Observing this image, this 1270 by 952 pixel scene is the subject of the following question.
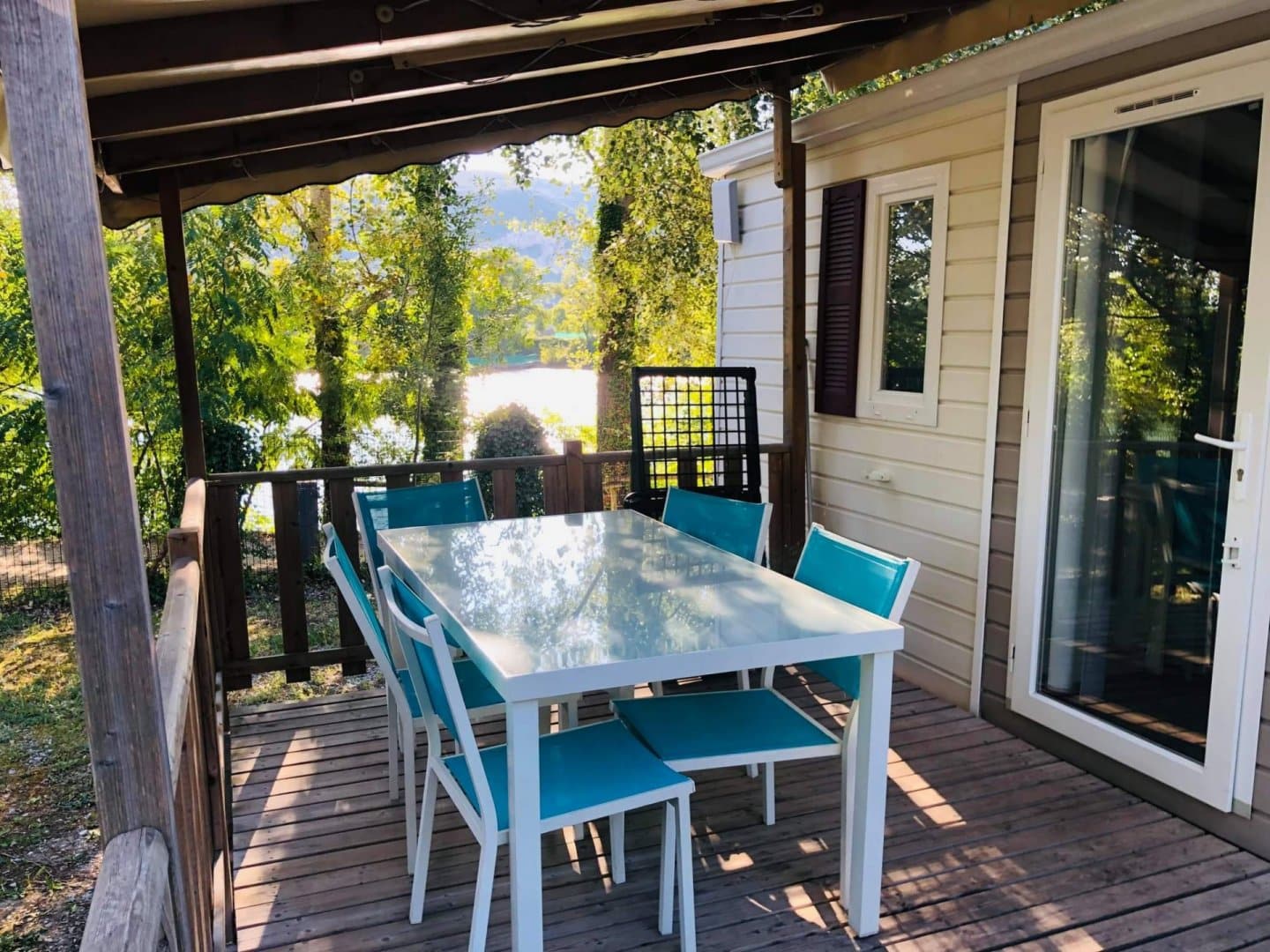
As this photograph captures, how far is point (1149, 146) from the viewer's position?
9.63 ft

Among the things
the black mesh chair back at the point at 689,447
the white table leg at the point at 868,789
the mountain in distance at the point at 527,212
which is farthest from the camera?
the mountain in distance at the point at 527,212

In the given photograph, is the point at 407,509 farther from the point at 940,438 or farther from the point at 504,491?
the point at 940,438

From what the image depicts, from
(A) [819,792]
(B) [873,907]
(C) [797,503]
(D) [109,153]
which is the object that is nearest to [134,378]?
(D) [109,153]

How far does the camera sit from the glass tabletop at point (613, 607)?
6.76 ft

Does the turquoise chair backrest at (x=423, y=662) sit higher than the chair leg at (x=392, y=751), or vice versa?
the turquoise chair backrest at (x=423, y=662)

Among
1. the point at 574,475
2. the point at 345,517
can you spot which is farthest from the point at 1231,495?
the point at 345,517

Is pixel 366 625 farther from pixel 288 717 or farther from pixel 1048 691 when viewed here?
pixel 1048 691

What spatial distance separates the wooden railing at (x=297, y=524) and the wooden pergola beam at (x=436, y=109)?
4.17 ft

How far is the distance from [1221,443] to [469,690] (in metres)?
2.33

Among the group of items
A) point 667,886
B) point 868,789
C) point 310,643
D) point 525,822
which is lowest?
point 310,643

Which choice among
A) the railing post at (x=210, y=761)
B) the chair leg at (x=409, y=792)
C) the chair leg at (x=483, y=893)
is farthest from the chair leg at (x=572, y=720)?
the railing post at (x=210, y=761)

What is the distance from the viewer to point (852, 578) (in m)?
2.60

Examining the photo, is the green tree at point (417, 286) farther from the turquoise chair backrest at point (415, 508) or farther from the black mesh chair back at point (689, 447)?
the turquoise chair backrest at point (415, 508)

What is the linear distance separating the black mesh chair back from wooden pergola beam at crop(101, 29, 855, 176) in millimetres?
1262
